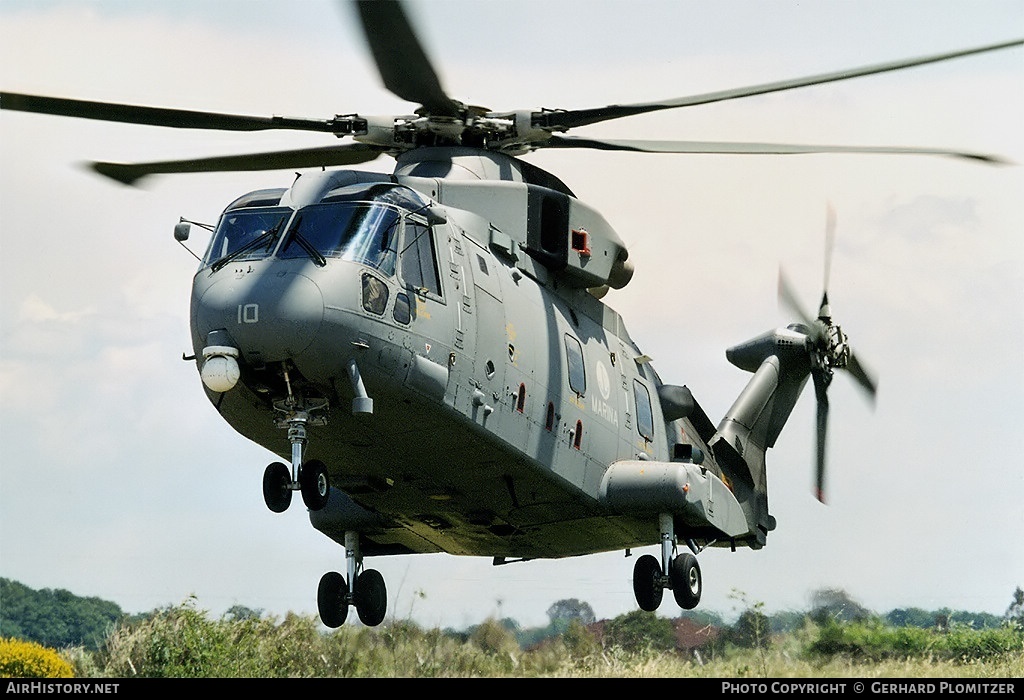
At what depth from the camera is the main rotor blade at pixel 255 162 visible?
17438mm

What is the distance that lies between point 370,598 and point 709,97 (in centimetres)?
712

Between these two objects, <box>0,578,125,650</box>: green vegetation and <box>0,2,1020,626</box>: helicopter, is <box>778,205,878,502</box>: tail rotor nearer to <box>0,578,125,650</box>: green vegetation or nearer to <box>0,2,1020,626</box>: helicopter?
<box>0,2,1020,626</box>: helicopter

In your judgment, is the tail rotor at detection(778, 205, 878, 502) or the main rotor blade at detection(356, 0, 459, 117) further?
the tail rotor at detection(778, 205, 878, 502)

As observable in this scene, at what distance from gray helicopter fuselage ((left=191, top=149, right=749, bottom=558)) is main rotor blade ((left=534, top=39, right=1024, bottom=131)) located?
825 millimetres

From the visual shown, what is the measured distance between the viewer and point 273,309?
1416 centimetres

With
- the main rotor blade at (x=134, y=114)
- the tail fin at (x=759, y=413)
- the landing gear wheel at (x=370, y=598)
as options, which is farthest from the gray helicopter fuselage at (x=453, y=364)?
the main rotor blade at (x=134, y=114)

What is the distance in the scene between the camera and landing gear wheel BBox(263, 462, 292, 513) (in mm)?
14898

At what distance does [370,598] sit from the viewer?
18797mm

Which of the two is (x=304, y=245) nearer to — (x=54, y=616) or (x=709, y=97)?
(x=709, y=97)

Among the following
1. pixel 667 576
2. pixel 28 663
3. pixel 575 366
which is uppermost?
pixel 575 366

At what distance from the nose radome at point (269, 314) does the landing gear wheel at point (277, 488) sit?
1.24 m

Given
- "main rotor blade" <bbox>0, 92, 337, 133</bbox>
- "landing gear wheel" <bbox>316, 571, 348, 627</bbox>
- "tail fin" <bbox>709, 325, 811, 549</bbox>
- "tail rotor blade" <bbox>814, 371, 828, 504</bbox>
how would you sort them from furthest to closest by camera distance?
"tail rotor blade" <bbox>814, 371, 828, 504</bbox>, "tail fin" <bbox>709, 325, 811, 549</bbox>, "landing gear wheel" <bbox>316, 571, 348, 627</bbox>, "main rotor blade" <bbox>0, 92, 337, 133</bbox>

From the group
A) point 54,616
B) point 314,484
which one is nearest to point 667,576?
point 314,484

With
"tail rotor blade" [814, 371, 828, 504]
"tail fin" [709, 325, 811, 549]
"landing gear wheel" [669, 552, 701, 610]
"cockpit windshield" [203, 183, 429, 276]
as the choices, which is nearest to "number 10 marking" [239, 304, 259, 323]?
"cockpit windshield" [203, 183, 429, 276]
